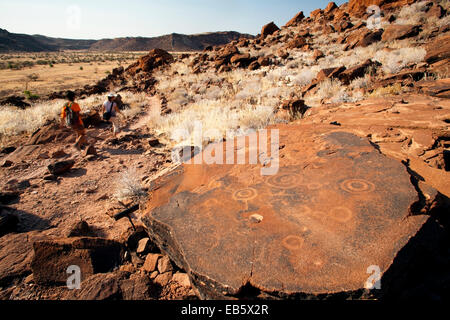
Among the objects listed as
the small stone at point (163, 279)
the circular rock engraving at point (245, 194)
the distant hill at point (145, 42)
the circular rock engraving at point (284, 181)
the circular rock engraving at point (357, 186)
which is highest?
the distant hill at point (145, 42)

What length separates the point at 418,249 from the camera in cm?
136

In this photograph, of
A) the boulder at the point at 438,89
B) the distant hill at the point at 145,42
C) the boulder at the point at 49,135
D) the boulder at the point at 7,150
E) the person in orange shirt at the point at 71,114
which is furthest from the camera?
the distant hill at the point at 145,42

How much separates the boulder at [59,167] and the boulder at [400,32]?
13101 mm

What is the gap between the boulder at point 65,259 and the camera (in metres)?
2.14

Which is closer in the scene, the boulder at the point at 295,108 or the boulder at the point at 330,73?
the boulder at the point at 295,108

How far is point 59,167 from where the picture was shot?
481 cm

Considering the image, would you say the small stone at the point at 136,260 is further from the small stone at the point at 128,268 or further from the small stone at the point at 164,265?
the small stone at the point at 164,265

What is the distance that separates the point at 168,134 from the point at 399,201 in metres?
5.96

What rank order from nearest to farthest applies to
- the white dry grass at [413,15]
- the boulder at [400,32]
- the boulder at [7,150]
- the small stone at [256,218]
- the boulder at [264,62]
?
1. the small stone at [256,218]
2. the boulder at [7,150]
3. the boulder at [400,32]
4. the white dry grass at [413,15]
5. the boulder at [264,62]

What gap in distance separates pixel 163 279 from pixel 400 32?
1326 cm

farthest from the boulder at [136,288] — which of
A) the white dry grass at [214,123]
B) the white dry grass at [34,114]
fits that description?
the white dry grass at [34,114]

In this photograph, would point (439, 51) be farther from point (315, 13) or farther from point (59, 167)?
point (315, 13)
